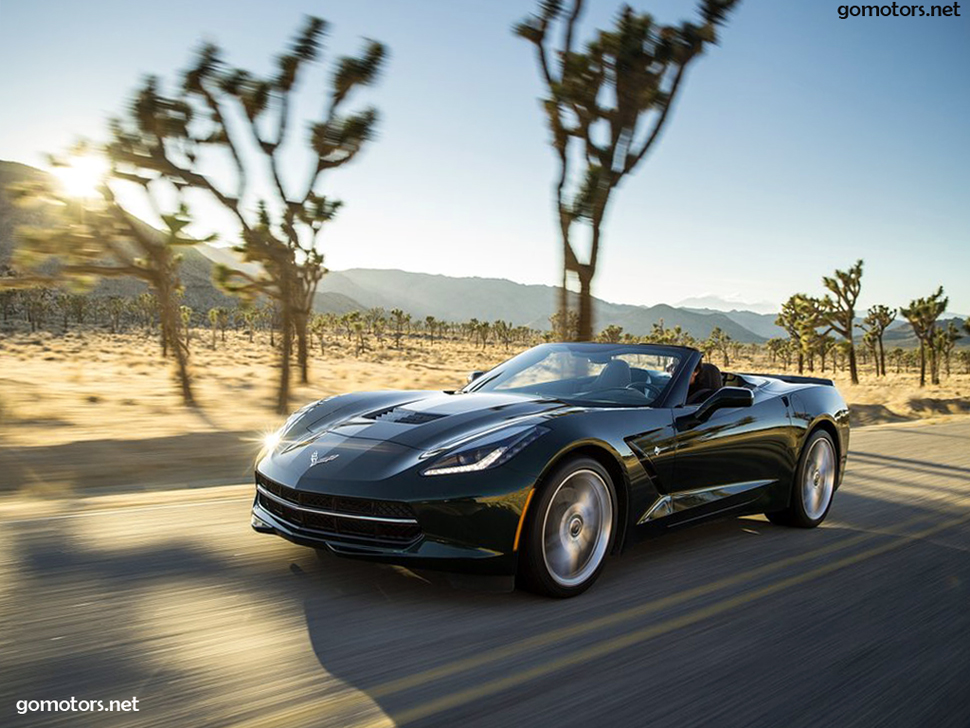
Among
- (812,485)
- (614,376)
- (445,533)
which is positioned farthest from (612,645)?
(812,485)

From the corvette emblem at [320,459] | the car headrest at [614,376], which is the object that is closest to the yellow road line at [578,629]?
the corvette emblem at [320,459]

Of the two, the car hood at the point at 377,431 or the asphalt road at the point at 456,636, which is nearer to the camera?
the asphalt road at the point at 456,636

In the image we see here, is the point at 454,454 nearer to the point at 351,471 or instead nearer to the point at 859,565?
the point at 351,471

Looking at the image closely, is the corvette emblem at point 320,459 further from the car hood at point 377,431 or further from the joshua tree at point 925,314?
the joshua tree at point 925,314

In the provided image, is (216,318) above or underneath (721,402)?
above

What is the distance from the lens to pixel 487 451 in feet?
12.5

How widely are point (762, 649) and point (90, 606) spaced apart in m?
2.95

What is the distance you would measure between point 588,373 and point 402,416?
4.76 ft

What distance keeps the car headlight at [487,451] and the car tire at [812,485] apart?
9.15 feet

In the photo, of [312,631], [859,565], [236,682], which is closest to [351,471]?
[312,631]

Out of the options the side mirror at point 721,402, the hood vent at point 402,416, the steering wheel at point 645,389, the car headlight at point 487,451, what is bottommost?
the car headlight at point 487,451

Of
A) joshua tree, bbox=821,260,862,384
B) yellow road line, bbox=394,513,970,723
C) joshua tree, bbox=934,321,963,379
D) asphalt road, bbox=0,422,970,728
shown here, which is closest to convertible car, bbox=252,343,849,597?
asphalt road, bbox=0,422,970,728

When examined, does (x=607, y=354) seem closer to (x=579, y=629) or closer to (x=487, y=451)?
(x=487, y=451)

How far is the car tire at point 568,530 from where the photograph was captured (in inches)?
150
